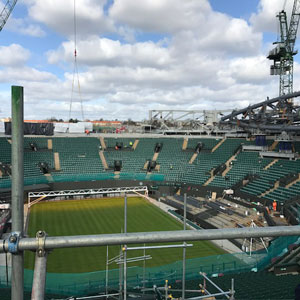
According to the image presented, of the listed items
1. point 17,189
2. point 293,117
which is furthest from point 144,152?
point 17,189

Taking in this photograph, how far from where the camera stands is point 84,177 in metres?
40.7

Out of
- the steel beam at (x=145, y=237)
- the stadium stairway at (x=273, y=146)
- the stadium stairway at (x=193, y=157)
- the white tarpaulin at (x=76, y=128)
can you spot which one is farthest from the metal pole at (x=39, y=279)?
the white tarpaulin at (x=76, y=128)

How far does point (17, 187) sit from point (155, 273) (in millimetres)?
12869

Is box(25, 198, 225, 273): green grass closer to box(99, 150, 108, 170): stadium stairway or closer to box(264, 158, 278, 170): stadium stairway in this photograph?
box(99, 150, 108, 170): stadium stairway

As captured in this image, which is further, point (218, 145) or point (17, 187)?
point (218, 145)

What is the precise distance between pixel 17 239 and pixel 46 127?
5193 cm

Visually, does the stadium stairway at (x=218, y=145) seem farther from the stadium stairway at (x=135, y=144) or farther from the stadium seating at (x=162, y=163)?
the stadium stairway at (x=135, y=144)

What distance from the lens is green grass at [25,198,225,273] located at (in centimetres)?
1958

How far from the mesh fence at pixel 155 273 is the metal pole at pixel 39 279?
9230 millimetres

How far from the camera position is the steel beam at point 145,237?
2757 mm

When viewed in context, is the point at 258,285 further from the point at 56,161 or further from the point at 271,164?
the point at 56,161

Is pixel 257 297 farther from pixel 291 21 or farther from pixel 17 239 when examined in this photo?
pixel 291 21

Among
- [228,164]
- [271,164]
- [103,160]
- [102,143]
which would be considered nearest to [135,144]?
[102,143]

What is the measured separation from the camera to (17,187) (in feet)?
9.36
